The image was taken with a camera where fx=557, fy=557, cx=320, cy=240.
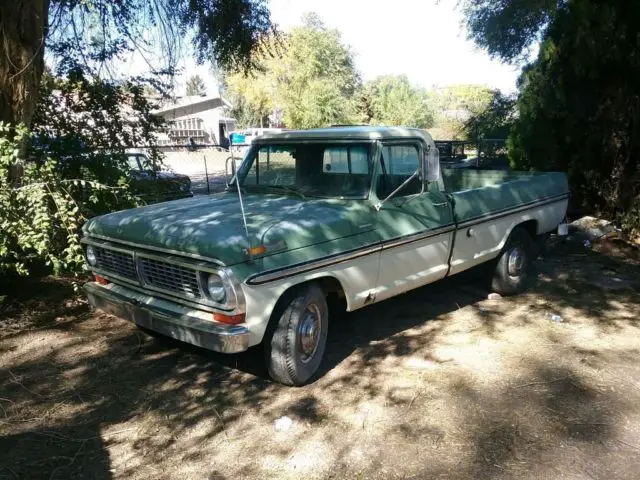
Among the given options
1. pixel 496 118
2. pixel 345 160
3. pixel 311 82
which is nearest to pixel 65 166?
pixel 345 160

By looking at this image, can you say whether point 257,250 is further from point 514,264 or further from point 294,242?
point 514,264

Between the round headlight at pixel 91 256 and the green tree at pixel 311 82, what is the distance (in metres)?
35.1

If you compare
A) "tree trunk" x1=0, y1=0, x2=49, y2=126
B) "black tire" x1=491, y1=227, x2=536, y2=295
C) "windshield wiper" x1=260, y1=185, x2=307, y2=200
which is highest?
"tree trunk" x1=0, y1=0, x2=49, y2=126

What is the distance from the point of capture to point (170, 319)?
12.0ft

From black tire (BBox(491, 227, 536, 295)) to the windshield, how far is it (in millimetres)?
2238

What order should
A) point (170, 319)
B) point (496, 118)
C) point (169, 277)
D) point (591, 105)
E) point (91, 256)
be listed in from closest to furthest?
1. point (170, 319)
2. point (169, 277)
3. point (91, 256)
4. point (591, 105)
5. point (496, 118)

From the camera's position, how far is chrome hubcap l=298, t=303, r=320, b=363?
3934 mm

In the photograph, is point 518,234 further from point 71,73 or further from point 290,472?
point 71,73

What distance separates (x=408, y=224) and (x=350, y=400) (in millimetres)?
1543

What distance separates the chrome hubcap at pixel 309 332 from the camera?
393 centimetres

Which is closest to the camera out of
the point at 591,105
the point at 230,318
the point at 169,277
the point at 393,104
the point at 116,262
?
the point at 230,318

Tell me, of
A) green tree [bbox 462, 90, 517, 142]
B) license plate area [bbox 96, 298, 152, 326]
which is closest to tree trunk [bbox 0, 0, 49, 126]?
license plate area [bbox 96, 298, 152, 326]

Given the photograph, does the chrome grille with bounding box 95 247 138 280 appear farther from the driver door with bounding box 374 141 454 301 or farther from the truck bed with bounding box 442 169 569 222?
the truck bed with bounding box 442 169 569 222

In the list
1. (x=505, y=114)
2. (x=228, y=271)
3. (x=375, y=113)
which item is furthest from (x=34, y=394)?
(x=375, y=113)
